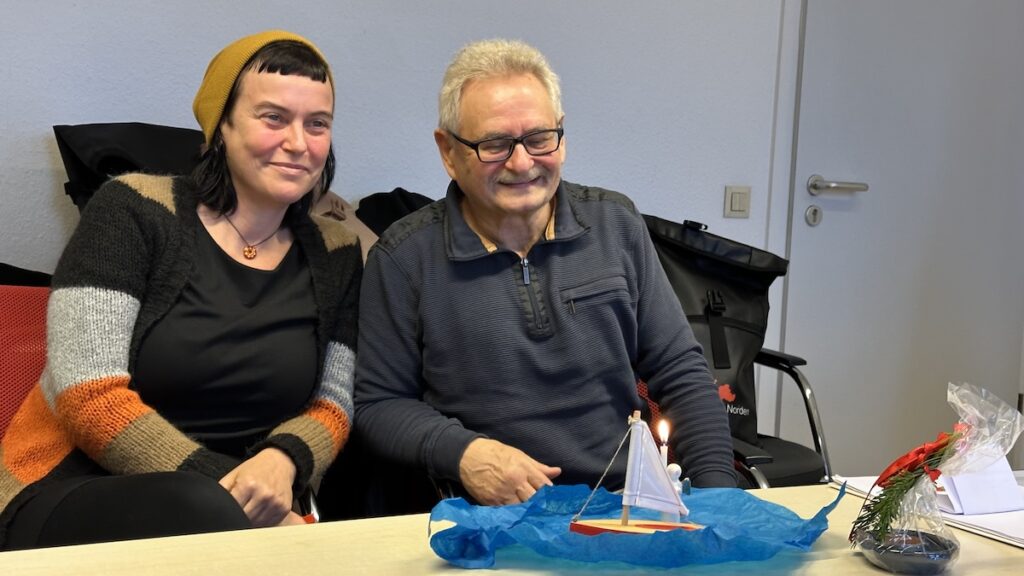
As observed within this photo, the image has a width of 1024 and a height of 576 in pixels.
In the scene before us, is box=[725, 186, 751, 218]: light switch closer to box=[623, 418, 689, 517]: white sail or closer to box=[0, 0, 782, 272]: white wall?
box=[0, 0, 782, 272]: white wall

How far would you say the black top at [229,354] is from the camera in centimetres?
149

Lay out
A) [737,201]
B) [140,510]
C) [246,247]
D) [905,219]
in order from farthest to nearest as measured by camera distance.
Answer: [905,219] < [737,201] < [246,247] < [140,510]

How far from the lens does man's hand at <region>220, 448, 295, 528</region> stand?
1398 millimetres

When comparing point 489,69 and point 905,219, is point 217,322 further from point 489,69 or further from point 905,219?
point 905,219

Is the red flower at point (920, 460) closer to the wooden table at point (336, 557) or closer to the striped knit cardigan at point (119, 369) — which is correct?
the wooden table at point (336, 557)

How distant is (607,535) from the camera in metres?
0.91

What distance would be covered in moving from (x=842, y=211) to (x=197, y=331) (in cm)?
233

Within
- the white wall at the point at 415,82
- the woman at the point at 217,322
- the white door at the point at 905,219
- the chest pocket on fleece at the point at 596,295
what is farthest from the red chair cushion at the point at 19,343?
the white door at the point at 905,219

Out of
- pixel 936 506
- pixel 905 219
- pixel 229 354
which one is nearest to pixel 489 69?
pixel 229 354

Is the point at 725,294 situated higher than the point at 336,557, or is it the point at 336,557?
the point at 336,557

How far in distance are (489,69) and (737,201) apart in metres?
1.56

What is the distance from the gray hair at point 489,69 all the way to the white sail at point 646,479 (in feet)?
2.55

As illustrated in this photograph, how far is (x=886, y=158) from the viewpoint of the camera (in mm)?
3178

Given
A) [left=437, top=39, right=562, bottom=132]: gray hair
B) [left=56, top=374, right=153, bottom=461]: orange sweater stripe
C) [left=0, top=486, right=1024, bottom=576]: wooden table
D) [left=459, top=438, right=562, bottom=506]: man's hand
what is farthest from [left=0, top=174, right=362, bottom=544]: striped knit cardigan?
[left=0, top=486, right=1024, bottom=576]: wooden table
